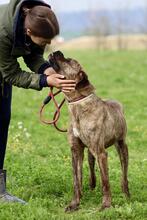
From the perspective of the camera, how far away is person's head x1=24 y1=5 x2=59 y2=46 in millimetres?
6230

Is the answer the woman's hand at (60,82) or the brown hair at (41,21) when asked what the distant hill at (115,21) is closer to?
the woman's hand at (60,82)

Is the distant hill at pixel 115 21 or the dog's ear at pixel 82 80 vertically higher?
the dog's ear at pixel 82 80

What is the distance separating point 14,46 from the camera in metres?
6.47

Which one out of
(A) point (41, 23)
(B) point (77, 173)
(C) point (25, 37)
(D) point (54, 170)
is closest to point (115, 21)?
(D) point (54, 170)

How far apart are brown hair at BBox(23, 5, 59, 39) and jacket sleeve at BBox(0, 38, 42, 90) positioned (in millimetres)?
373

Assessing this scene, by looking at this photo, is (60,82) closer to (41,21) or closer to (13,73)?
(13,73)

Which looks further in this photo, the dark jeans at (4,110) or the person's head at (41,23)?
the dark jeans at (4,110)

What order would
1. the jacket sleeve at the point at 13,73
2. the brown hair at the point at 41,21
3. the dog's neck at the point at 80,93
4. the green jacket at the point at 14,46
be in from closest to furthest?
the brown hair at the point at 41,21 → the green jacket at the point at 14,46 → the jacket sleeve at the point at 13,73 → the dog's neck at the point at 80,93

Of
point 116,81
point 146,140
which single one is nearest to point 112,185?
point 146,140

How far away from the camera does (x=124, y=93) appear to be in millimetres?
17891

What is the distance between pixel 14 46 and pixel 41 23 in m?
0.46

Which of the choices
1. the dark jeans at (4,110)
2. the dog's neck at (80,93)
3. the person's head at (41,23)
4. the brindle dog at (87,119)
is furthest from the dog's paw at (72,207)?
the person's head at (41,23)

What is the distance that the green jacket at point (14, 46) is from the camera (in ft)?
20.9

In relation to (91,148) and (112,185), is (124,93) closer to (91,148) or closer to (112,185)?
(112,185)
